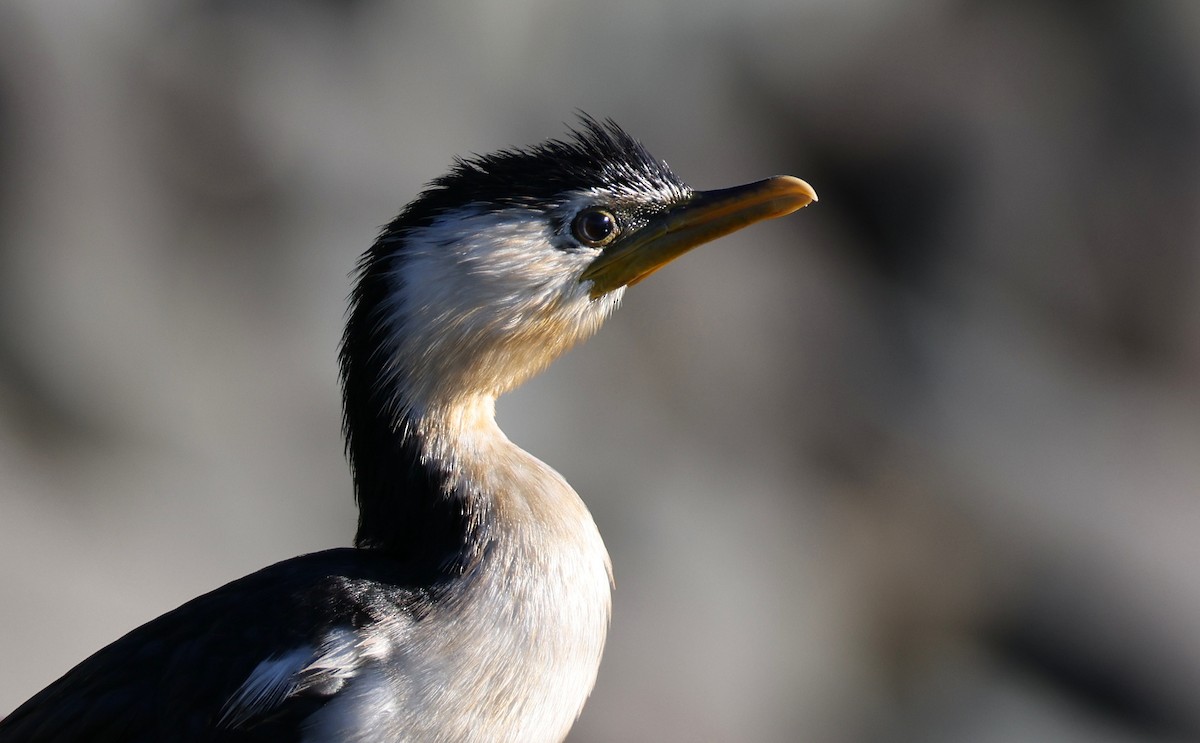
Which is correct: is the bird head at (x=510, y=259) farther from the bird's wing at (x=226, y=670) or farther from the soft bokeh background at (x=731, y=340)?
the soft bokeh background at (x=731, y=340)

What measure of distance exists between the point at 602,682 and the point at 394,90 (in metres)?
3.41

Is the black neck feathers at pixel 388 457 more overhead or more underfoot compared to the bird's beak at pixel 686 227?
more underfoot

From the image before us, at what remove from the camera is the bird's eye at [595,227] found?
2.95 m

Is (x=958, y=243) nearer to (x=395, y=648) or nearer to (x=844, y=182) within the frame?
(x=844, y=182)

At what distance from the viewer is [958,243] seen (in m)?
6.35

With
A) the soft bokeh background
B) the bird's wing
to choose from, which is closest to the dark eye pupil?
the bird's wing

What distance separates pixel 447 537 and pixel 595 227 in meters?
0.92

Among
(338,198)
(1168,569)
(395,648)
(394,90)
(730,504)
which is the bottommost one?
(1168,569)

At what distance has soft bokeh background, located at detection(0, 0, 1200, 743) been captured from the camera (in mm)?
5566

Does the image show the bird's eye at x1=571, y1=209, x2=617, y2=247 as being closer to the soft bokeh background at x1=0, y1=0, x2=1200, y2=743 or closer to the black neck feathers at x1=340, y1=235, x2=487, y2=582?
the black neck feathers at x1=340, y1=235, x2=487, y2=582

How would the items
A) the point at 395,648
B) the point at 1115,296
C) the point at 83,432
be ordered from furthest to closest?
the point at 1115,296 < the point at 83,432 < the point at 395,648

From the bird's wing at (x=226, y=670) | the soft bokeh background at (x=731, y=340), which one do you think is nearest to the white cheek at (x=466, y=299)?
the bird's wing at (x=226, y=670)

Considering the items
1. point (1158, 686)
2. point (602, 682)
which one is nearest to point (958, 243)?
point (1158, 686)

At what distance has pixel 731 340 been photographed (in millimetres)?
6199
